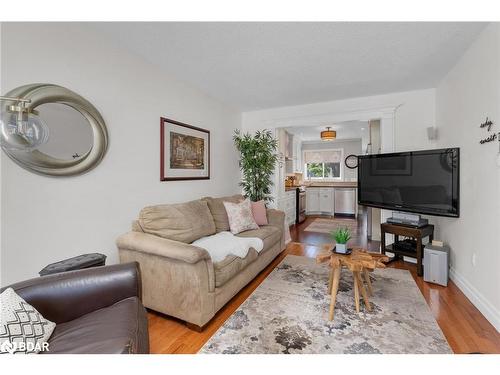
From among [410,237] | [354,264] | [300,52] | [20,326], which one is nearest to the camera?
[20,326]

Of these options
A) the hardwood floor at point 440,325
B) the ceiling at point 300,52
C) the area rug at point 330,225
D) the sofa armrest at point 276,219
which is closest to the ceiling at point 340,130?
the ceiling at point 300,52

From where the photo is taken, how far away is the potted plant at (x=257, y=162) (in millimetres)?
3955

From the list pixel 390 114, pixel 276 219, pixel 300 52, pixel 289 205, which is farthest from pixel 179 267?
pixel 289 205

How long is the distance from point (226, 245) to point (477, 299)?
2.35 metres

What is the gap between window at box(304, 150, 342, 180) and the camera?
25.4 feet

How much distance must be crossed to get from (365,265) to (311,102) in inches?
114

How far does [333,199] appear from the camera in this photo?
6957 mm

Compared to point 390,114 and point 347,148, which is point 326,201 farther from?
point 390,114

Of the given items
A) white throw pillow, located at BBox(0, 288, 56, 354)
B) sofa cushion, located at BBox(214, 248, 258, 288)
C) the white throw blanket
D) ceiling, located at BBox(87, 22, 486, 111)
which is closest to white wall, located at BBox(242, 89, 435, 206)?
ceiling, located at BBox(87, 22, 486, 111)

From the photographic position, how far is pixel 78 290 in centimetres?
133

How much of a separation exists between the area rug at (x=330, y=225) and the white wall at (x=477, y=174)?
2499 mm

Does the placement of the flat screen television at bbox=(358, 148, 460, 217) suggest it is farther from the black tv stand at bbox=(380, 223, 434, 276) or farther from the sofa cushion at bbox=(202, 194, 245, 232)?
the sofa cushion at bbox=(202, 194, 245, 232)

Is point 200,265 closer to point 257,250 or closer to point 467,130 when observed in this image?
point 257,250

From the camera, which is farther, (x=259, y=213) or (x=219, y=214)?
(x=259, y=213)
